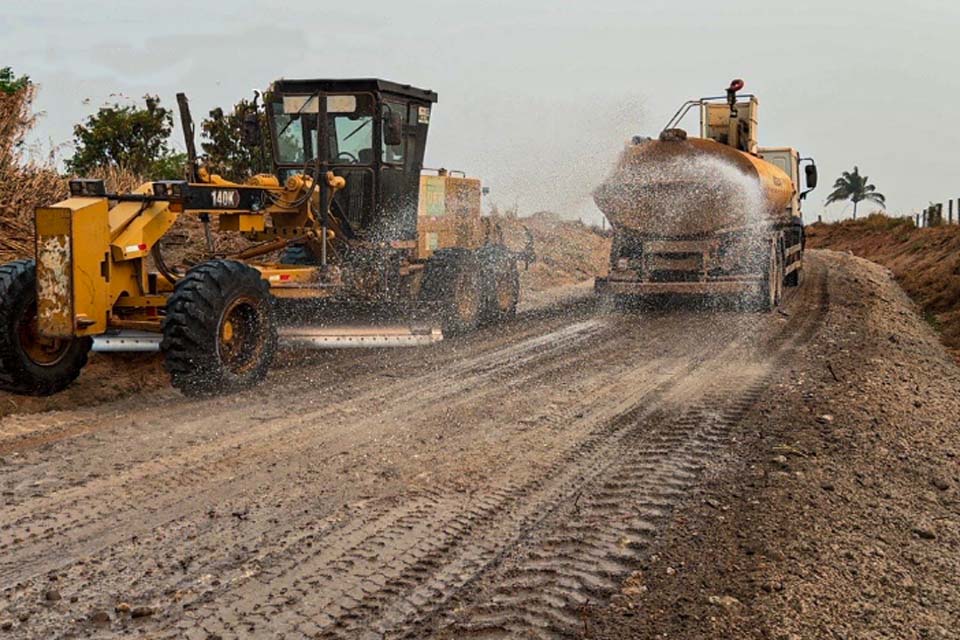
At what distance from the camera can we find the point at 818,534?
4602mm

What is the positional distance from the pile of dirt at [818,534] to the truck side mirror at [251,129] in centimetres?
617

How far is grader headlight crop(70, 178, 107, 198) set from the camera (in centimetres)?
760

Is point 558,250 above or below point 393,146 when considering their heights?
below

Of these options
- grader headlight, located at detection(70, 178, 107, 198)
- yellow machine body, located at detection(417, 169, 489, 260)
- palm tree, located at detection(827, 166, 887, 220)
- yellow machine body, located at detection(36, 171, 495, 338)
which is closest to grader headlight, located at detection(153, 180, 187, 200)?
yellow machine body, located at detection(36, 171, 495, 338)

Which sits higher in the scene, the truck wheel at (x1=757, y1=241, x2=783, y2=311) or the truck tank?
the truck tank

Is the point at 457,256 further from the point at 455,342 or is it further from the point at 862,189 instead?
the point at 862,189

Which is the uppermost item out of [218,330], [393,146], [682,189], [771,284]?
[393,146]

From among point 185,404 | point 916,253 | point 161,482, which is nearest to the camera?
point 161,482

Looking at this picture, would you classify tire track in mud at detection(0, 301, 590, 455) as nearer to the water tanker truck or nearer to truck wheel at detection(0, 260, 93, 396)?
truck wheel at detection(0, 260, 93, 396)

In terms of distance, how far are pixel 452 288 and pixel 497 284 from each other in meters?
1.82

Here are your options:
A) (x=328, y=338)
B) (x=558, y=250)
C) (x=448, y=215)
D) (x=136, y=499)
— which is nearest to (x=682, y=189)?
(x=448, y=215)

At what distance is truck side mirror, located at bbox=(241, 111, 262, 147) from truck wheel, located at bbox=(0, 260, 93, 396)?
136 inches

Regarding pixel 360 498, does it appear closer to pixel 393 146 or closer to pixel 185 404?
pixel 185 404

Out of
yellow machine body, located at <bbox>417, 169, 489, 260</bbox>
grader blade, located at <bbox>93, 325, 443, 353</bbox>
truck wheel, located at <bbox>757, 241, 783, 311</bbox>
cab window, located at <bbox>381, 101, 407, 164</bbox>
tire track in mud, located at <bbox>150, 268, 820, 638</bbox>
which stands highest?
cab window, located at <bbox>381, 101, 407, 164</bbox>
